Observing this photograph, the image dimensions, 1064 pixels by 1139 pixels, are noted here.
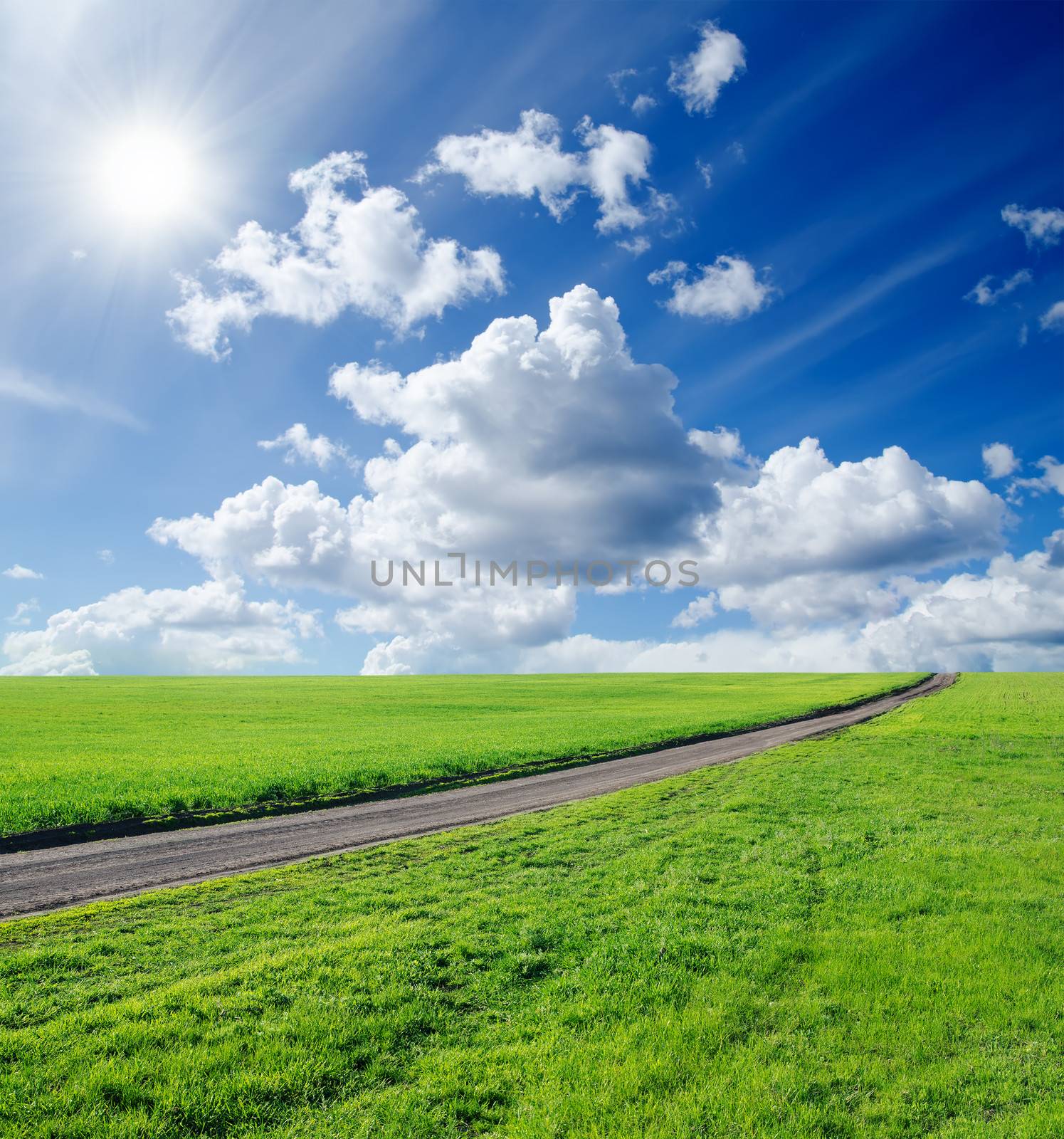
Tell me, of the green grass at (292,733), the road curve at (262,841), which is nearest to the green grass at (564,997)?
the road curve at (262,841)

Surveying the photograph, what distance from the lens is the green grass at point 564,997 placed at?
6453mm

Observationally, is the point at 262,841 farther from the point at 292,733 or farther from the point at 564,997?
the point at 292,733

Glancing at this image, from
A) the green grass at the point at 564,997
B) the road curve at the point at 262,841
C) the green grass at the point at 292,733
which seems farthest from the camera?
the green grass at the point at 292,733

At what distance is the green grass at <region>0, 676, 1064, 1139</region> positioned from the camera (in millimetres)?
6453

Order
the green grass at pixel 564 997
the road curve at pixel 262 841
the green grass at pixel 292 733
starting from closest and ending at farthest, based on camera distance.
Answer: the green grass at pixel 564 997 → the road curve at pixel 262 841 → the green grass at pixel 292 733

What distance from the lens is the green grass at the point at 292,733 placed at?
23.6 m

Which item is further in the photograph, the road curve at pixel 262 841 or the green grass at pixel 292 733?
the green grass at pixel 292 733

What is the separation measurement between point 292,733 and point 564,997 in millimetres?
36977

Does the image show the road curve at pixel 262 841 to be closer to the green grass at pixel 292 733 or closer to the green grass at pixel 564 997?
the green grass at pixel 564 997

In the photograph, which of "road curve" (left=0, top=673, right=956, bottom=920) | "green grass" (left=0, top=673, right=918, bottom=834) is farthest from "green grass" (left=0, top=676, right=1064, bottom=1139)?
"green grass" (left=0, top=673, right=918, bottom=834)

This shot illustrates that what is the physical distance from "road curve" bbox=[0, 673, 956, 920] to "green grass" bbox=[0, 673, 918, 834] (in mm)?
3070

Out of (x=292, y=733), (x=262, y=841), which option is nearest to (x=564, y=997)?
(x=262, y=841)

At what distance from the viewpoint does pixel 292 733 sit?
41.7 meters

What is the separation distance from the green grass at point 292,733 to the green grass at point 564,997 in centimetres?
1108
